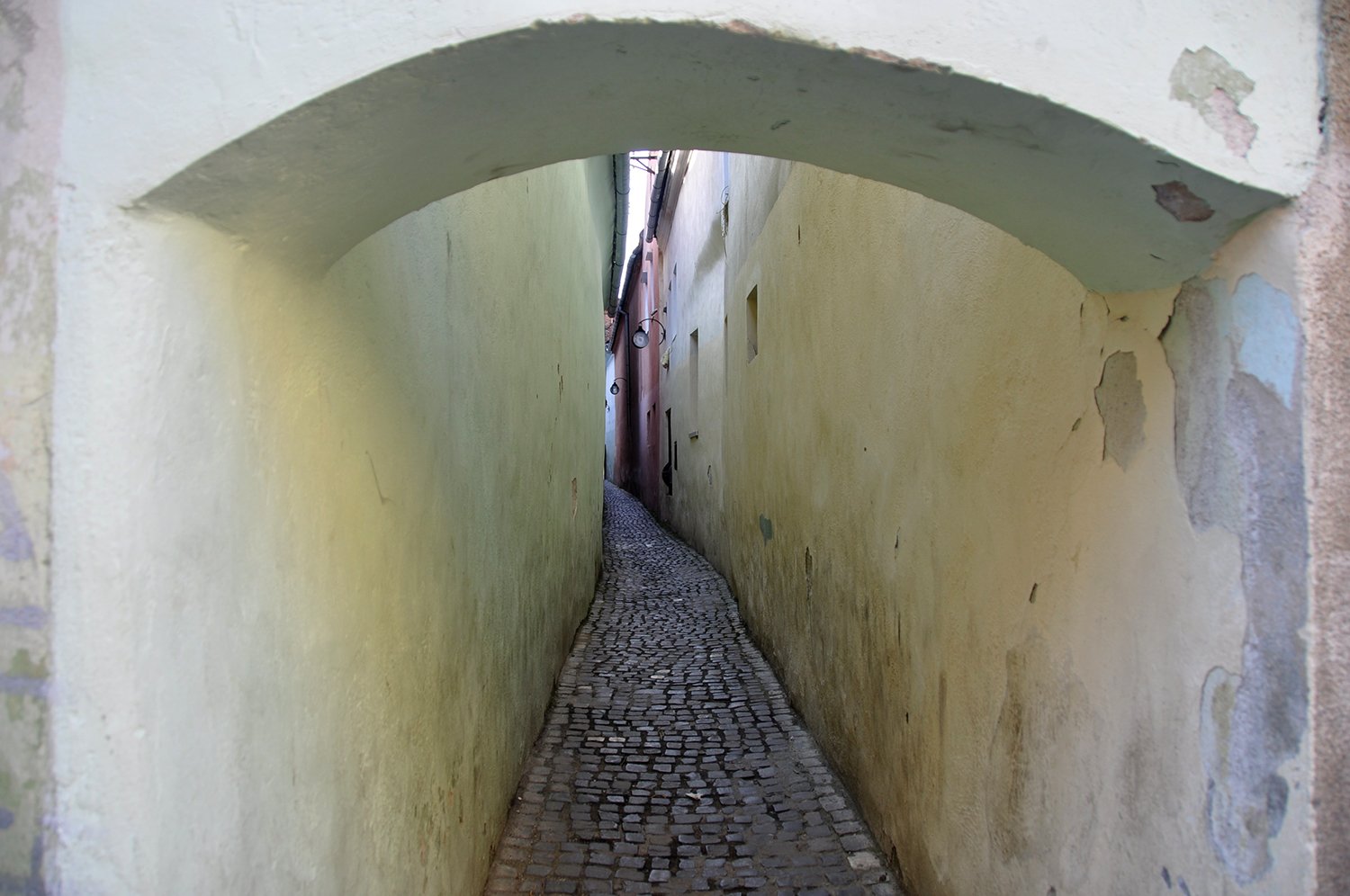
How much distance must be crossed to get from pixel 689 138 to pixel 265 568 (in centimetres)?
117

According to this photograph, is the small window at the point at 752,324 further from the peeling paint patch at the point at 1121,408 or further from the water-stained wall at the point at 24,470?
the water-stained wall at the point at 24,470

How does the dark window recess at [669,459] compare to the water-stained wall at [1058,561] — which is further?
the dark window recess at [669,459]

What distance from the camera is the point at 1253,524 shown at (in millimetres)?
1460

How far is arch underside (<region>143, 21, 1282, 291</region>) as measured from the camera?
1.27 m

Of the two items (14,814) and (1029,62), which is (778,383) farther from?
(14,814)

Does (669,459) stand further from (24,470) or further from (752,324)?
(24,470)

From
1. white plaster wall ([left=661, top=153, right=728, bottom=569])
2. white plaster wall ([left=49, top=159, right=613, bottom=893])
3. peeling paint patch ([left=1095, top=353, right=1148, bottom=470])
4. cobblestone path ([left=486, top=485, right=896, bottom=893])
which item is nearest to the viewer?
white plaster wall ([left=49, top=159, right=613, bottom=893])

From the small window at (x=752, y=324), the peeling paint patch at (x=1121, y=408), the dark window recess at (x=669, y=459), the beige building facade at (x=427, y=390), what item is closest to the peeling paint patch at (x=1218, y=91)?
the beige building facade at (x=427, y=390)

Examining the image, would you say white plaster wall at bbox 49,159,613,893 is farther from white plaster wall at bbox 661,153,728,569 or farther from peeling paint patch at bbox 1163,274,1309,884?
white plaster wall at bbox 661,153,728,569

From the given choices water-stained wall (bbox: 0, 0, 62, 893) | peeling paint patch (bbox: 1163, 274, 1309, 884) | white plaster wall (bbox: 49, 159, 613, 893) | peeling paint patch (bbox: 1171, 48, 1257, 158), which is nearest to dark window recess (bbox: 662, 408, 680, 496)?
white plaster wall (bbox: 49, 159, 613, 893)

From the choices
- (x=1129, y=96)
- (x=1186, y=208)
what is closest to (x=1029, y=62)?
(x=1129, y=96)

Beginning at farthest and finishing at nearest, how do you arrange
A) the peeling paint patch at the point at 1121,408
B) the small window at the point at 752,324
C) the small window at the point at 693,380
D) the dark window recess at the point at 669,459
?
the dark window recess at the point at 669,459 < the small window at the point at 693,380 < the small window at the point at 752,324 < the peeling paint patch at the point at 1121,408

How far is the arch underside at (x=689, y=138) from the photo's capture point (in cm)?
127

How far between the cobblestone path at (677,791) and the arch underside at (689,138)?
119 inches
